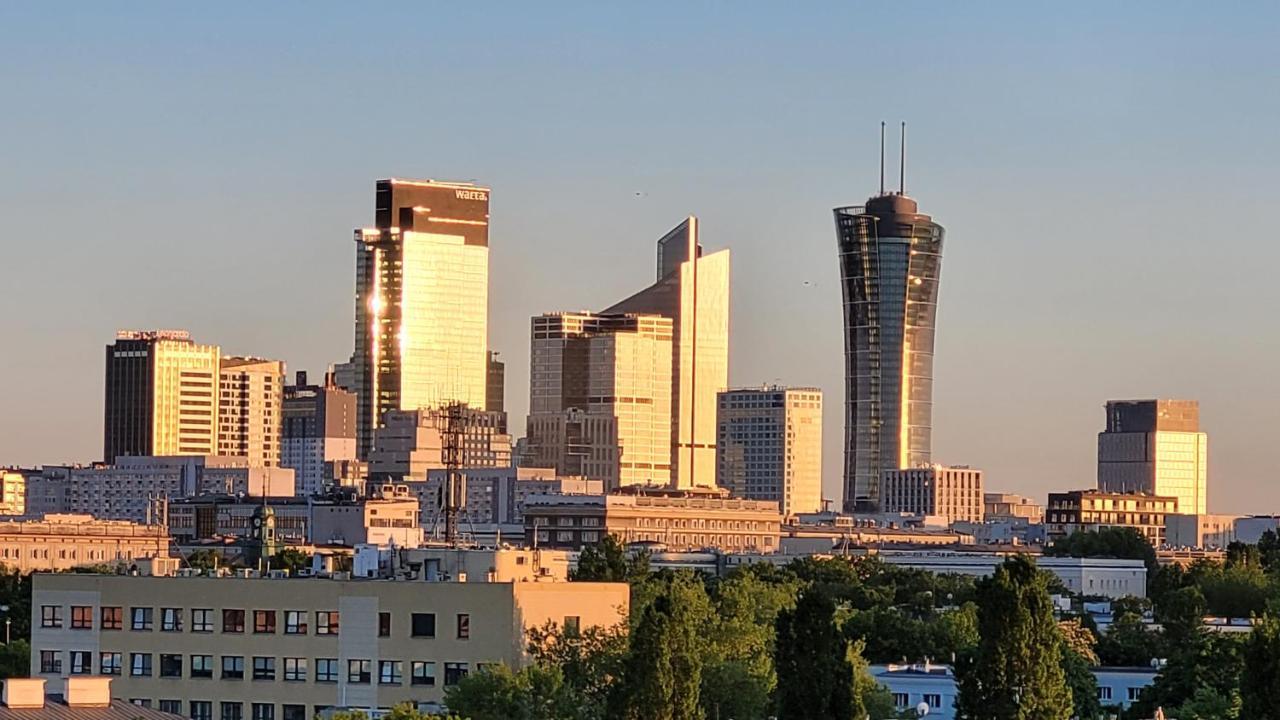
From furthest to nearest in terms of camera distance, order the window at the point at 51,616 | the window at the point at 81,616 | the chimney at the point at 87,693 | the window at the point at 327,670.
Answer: the window at the point at 51,616 → the window at the point at 81,616 → the window at the point at 327,670 → the chimney at the point at 87,693

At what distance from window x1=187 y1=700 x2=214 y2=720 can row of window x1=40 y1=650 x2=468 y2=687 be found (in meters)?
0.85

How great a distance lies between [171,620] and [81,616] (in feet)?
11.0

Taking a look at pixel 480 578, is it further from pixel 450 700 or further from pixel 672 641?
pixel 672 641

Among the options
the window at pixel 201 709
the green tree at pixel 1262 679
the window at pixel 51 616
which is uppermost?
the green tree at pixel 1262 679

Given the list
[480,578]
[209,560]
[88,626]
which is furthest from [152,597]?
[209,560]

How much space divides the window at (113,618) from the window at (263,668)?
486cm

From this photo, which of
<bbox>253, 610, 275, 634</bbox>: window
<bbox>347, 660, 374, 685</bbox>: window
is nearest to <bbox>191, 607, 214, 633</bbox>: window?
<bbox>253, 610, 275, 634</bbox>: window

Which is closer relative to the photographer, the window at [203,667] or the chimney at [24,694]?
the chimney at [24,694]

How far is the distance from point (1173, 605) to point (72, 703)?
10947cm

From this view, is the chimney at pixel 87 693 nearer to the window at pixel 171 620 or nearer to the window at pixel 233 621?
the window at pixel 233 621

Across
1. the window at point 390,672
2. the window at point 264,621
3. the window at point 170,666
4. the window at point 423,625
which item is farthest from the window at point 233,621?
the window at point 423,625

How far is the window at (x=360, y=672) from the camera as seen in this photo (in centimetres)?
9575

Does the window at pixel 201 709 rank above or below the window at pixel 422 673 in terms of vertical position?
below

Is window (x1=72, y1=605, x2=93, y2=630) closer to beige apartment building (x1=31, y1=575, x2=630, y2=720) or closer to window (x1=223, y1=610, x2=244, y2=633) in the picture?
beige apartment building (x1=31, y1=575, x2=630, y2=720)
